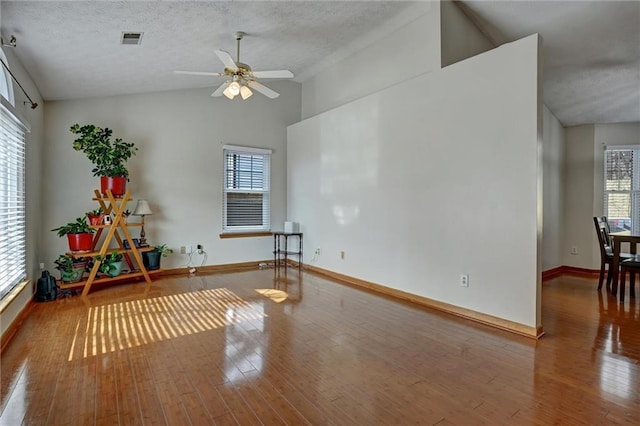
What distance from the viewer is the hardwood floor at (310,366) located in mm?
1903

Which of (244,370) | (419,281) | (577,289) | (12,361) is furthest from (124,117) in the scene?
(577,289)

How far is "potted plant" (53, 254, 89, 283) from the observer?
4285 mm

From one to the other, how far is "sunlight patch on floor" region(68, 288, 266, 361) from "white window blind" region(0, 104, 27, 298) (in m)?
0.78

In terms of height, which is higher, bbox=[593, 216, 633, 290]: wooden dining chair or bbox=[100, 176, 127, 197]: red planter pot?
bbox=[100, 176, 127, 197]: red planter pot

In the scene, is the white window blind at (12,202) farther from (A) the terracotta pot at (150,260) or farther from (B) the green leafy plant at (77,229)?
(A) the terracotta pot at (150,260)

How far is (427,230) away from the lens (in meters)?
3.97

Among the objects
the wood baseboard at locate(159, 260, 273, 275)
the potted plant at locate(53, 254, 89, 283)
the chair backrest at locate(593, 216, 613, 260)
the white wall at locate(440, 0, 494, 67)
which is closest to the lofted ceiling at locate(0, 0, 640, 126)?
the white wall at locate(440, 0, 494, 67)

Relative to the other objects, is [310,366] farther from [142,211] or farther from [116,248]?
[116,248]

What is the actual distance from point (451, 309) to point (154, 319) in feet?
10.3

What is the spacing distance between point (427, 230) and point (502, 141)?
1.26m

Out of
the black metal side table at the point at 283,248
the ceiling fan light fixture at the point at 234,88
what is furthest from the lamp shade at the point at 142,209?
the ceiling fan light fixture at the point at 234,88

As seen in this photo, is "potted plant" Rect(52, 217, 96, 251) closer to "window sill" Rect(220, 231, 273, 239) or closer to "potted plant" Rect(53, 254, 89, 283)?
"potted plant" Rect(53, 254, 89, 283)

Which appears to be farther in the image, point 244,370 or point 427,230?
point 427,230

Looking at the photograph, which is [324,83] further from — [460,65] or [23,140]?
[23,140]
